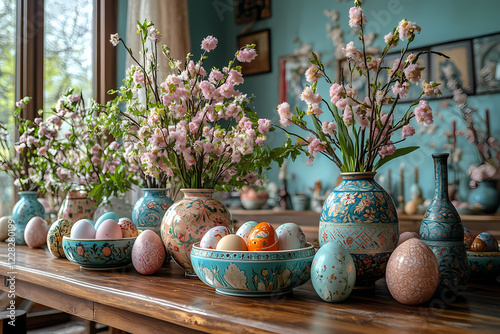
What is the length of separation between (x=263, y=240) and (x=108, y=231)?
0.48 m

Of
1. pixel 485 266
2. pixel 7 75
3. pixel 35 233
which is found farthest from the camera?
pixel 7 75

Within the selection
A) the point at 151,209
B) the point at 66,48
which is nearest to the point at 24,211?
the point at 151,209

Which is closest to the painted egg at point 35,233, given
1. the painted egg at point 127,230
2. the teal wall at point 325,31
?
the painted egg at point 127,230

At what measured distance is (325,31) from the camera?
3.87 meters

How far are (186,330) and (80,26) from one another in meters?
2.79

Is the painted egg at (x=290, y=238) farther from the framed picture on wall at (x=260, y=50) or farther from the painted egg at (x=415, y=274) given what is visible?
the framed picture on wall at (x=260, y=50)

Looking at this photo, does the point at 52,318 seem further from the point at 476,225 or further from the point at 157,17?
the point at 476,225

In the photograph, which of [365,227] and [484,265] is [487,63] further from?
[365,227]

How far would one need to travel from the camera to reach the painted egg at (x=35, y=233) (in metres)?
1.62

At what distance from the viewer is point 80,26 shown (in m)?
3.12

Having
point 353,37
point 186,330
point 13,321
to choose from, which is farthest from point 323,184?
point 186,330

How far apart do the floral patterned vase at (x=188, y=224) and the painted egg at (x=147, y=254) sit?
1.0 inches

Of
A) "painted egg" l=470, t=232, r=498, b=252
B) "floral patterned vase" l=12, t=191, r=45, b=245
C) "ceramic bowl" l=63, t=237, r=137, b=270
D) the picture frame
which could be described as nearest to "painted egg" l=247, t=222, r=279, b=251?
"ceramic bowl" l=63, t=237, r=137, b=270

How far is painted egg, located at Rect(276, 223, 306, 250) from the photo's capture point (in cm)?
93
